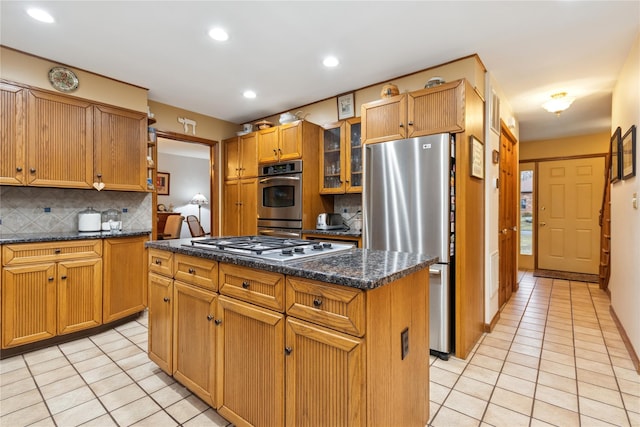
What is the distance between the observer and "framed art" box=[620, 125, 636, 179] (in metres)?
2.45

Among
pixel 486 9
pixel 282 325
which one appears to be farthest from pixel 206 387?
pixel 486 9

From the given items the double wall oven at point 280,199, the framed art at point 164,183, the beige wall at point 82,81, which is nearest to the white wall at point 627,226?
the double wall oven at point 280,199

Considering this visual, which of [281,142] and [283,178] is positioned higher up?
[281,142]

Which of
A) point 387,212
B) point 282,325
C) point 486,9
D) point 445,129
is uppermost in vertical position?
point 486,9

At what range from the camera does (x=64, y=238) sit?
8.68 feet

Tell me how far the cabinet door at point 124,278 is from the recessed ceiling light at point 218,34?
6.74 ft

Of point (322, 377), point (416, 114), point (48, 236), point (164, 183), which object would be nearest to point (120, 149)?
point (48, 236)

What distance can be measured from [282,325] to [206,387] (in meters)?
0.78

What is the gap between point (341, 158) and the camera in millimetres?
Answer: 3547

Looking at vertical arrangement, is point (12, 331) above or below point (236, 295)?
below

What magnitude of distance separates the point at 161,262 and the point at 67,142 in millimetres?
1852

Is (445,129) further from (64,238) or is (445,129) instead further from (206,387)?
(64,238)

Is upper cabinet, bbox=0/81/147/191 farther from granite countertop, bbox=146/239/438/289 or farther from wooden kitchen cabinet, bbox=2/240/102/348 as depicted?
granite countertop, bbox=146/239/438/289

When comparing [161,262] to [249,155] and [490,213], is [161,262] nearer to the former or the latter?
[249,155]
